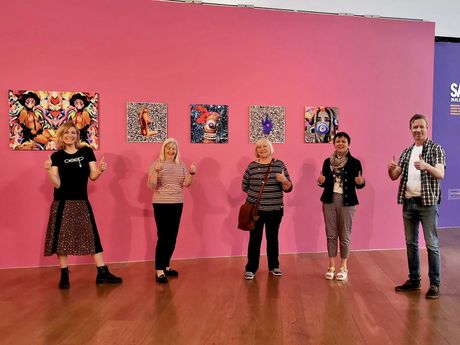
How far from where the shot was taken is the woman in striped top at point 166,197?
4.21 metres

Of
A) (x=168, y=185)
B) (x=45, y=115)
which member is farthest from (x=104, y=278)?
(x=45, y=115)

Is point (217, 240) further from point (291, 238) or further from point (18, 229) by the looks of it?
point (18, 229)

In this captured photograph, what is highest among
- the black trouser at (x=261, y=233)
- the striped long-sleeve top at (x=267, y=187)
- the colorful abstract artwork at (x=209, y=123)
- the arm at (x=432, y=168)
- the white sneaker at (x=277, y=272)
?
the colorful abstract artwork at (x=209, y=123)

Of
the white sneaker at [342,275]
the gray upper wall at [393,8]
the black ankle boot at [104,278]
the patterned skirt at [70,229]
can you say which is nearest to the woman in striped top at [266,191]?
the white sneaker at [342,275]

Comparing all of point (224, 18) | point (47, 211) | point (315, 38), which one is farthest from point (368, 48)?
point (47, 211)

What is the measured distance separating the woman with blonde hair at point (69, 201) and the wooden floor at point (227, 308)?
0.39 metres

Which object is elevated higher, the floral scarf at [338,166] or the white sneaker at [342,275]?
the floral scarf at [338,166]

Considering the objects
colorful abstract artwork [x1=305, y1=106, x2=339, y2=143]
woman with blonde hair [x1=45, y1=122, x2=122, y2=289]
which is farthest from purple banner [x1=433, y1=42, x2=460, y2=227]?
woman with blonde hair [x1=45, y1=122, x2=122, y2=289]

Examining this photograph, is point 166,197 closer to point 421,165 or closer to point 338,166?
point 338,166

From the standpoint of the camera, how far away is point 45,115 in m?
4.74

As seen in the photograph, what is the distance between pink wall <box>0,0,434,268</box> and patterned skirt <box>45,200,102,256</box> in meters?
0.90

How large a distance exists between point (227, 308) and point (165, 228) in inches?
44.5

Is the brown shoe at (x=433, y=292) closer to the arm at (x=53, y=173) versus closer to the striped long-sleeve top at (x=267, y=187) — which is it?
the striped long-sleeve top at (x=267, y=187)

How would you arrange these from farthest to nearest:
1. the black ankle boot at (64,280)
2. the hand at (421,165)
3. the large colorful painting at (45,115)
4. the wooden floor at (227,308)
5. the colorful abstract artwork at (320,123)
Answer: the colorful abstract artwork at (320,123), the large colorful painting at (45,115), the black ankle boot at (64,280), the hand at (421,165), the wooden floor at (227,308)
